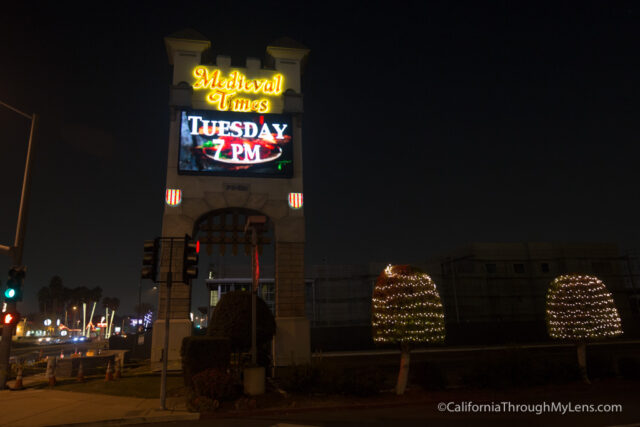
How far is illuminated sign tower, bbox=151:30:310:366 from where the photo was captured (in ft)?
66.5

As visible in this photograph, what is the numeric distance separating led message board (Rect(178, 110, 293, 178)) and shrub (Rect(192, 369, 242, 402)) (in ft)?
40.1

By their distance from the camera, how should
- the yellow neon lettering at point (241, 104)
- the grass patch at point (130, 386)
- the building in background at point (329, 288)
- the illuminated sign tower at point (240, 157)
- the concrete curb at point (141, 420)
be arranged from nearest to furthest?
the concrete curb at point (141, 420)
the grass patch at point (130, 386)
the illuminated sign tower at point (240, 157)
the yellow neon lettering at point (241, 104)
the building in background at point (329, 288)

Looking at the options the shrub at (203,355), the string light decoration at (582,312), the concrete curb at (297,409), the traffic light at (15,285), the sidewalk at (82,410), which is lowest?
the concrete curb at (297,409)

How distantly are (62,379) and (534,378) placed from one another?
1826cm

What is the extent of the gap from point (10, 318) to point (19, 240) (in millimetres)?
3018

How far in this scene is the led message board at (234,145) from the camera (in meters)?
21.4

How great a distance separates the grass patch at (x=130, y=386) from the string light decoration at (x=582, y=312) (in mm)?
13250

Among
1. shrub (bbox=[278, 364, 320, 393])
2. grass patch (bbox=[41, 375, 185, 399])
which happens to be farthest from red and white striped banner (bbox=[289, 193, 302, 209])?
shrub (bbox=[278, 364, 320, 393])

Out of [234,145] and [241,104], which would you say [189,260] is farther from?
[241,104]

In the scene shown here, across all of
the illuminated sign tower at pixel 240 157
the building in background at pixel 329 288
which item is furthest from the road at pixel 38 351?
the illuminated sign tower at pixel 240 157

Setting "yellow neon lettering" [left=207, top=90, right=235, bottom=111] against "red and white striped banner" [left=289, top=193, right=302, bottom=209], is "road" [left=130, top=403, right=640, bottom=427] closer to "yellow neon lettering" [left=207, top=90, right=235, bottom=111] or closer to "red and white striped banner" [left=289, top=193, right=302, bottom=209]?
"red and white striped banner" [left=289, top=193, right=302, bottom=209]

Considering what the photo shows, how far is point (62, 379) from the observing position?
16781 millimetres

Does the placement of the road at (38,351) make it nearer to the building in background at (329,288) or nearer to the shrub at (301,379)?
the building in background at (329,288)

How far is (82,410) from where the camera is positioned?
10852 millimetres
